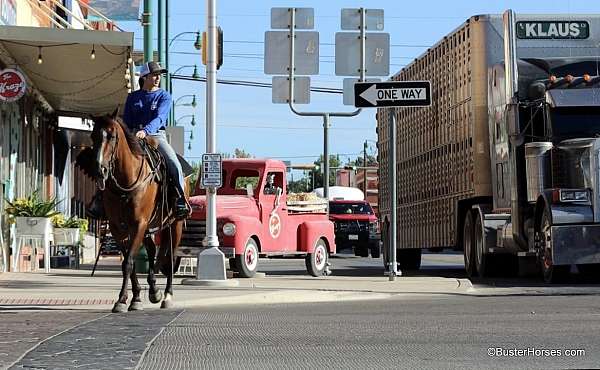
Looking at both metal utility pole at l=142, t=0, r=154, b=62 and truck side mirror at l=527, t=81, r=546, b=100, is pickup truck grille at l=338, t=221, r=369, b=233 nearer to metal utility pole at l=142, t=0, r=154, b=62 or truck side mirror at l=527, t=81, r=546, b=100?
metal utility pole at l=142, t=0, r=154, b=62

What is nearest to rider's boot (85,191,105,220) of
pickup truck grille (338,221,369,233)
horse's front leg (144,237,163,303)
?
horse's front leg (144,237,163,303)

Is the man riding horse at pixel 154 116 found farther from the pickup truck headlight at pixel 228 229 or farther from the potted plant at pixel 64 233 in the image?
the potted plant at pixel 64 233

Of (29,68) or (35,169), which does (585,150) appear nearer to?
(29,68)

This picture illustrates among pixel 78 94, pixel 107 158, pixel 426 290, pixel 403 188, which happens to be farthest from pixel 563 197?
pixel 78 94

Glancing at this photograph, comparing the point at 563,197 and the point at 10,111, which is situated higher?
the point at 10,111

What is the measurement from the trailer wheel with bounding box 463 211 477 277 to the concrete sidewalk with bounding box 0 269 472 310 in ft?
10.0

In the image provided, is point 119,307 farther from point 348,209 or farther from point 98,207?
point 348,209

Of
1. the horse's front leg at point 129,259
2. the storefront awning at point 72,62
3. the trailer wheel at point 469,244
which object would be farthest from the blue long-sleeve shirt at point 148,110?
the trailer wheel at point 469,244

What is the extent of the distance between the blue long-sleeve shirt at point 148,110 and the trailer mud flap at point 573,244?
648 cm

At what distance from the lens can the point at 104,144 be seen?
12.2m

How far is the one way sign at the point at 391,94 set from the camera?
1738 centimetres

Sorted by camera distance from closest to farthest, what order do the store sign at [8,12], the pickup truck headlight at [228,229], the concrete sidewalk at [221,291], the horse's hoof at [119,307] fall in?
the horse's hoof at [119,307], the concrete sidewalk at [221,291], the store sign at [8,12], the pickup truck headlight at [228,229]

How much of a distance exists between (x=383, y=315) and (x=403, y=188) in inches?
574

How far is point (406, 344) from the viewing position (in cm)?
924
